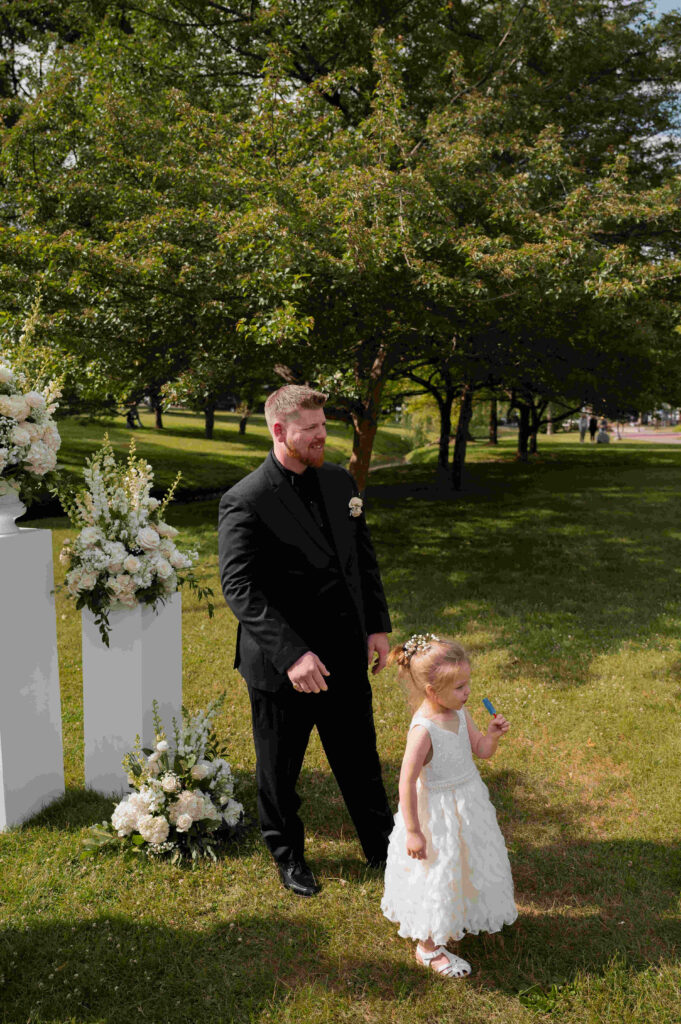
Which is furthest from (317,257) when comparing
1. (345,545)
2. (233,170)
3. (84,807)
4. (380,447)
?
(380,447)

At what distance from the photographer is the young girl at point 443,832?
3.38 meters

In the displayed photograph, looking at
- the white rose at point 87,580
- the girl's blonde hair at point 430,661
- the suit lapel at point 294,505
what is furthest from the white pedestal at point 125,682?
the girl's blonde hair at point 430,661

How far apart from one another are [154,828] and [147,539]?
1.74 metres

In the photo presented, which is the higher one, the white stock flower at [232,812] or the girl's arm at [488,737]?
the girl's arm at [488,737]

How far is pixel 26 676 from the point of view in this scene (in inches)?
183

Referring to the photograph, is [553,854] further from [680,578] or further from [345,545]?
[680,578]

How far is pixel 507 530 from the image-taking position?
15.1 meters

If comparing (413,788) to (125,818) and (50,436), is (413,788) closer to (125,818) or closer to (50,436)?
(125,818)

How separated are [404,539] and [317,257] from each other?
6.85m

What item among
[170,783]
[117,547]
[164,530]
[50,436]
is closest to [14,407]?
[50,436]

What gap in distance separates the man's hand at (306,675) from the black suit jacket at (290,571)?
8.4 inches

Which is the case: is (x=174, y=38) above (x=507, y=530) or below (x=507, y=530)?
above

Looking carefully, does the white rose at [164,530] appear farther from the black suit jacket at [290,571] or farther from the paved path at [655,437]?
the paved path at [655,437]

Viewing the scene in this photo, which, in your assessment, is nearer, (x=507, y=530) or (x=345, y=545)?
(x=345, y=545)
